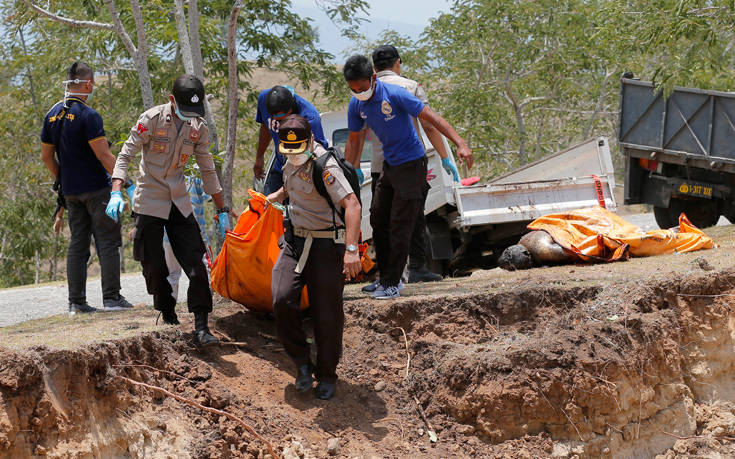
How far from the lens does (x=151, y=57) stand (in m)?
13.8

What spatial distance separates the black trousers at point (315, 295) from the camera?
4.67 m

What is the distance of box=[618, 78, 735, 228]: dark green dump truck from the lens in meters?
10.1

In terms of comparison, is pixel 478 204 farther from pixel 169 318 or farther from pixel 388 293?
pixel 169 318

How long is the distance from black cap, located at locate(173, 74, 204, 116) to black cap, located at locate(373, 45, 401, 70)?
2003mm

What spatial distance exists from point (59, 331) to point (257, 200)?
1.59 meters

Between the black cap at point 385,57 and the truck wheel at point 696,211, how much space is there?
262 inches

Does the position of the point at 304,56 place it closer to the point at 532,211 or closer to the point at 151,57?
the point at 151,57

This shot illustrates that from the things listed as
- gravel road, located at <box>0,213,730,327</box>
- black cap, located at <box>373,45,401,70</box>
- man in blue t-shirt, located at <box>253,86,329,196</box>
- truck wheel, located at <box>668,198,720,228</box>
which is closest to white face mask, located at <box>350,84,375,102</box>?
man in blue t-shirt, located at <box>253,86,329,196</box>

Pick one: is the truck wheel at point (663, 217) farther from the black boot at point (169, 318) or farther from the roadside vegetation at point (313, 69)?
the black boot at point (169, 318)

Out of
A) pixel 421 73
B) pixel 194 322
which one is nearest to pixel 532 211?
pixel 194 322

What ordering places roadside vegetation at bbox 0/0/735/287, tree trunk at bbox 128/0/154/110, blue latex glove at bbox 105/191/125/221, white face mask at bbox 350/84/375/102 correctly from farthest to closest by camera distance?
1. roadside vegetation at bbox 0/0/735/287
2. tree trunk at bbox 128/0/154/110
3. white face mask at bbox 350/84/375/102
4. blue latex glove at bbox 105/191/125/221

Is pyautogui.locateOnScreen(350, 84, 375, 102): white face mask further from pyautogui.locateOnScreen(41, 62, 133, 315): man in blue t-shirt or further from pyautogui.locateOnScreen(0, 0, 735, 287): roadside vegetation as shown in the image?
pyautogui.locateOnScreen(0, 0, 735, 287): roadside vegetation

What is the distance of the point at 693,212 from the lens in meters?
11.4

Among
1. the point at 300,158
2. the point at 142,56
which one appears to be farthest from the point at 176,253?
the point at 142,56
